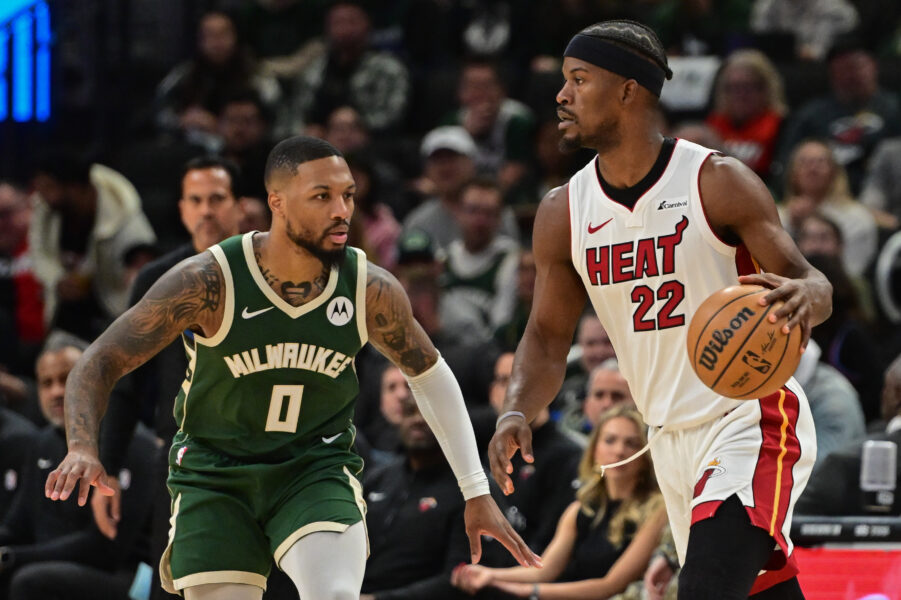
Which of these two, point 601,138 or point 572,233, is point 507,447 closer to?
point 572,233

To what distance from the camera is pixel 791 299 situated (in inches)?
160

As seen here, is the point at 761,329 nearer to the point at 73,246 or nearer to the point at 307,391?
the point at 307,391

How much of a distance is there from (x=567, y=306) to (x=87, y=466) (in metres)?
1.73

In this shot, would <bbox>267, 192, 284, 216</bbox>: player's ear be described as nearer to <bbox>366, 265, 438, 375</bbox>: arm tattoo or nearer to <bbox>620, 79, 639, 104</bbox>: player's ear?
<bbox>366, 265, 438, 375</bbox>: arm tattoo

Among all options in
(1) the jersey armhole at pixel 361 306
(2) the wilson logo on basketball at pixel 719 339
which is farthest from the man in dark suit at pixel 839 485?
(1) the jersey armhole at pixel 361 306

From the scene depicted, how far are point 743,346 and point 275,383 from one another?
1563mm

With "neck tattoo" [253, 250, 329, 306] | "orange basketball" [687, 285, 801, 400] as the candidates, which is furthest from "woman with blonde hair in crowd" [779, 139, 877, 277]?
"orange basketball" [687, 285, 801, 400]

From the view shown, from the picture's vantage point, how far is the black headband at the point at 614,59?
4.81 m

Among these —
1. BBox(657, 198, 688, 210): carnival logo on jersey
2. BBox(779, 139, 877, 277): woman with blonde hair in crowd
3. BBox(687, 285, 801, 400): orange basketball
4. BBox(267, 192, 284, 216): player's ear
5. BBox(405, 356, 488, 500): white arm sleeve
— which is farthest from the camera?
BBox(779, 139, 877, 277): woman with blonde hair in crowd

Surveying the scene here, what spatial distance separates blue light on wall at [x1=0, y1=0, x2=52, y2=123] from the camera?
12.4m

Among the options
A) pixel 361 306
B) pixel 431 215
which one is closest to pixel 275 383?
pixel 361 306

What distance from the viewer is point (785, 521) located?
4.41 meters

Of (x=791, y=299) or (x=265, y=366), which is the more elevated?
(x=791, y=299)

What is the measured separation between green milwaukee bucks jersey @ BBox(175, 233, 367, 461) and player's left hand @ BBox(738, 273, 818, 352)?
144 centimetres
